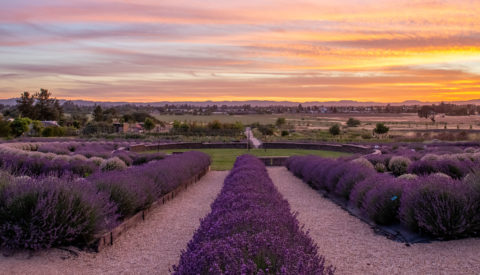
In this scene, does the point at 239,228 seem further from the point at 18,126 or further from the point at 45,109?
the point at 45,109

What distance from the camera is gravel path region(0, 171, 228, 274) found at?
5.96 metres

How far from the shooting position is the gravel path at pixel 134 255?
596 cm

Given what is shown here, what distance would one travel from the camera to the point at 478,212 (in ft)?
23.6

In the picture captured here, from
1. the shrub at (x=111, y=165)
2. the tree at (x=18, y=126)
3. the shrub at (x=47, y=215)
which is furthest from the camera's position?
the tree at (x=18, y=126)

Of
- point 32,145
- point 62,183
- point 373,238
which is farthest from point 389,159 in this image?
point 32,145

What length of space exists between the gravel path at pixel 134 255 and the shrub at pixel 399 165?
7.61 meters

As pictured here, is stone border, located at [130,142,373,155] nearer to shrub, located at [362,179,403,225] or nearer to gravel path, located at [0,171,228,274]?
gravel path, located at [0,171,228,274]

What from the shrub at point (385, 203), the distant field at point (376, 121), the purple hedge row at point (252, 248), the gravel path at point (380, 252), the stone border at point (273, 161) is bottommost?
the distant field at point (376, 121)

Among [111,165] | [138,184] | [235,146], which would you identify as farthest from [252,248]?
[235,146]

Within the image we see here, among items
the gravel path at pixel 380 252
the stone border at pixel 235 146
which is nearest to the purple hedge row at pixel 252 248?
the gravel path at pixel 380 252

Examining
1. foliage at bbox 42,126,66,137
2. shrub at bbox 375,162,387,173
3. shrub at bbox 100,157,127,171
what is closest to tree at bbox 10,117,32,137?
foliage at bbox 42,126,66,137

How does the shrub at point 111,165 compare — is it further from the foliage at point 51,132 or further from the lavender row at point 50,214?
the foliage at point 51,132

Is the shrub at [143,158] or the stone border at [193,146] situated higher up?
the shrub at [143,158]

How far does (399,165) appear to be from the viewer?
15.5 m
